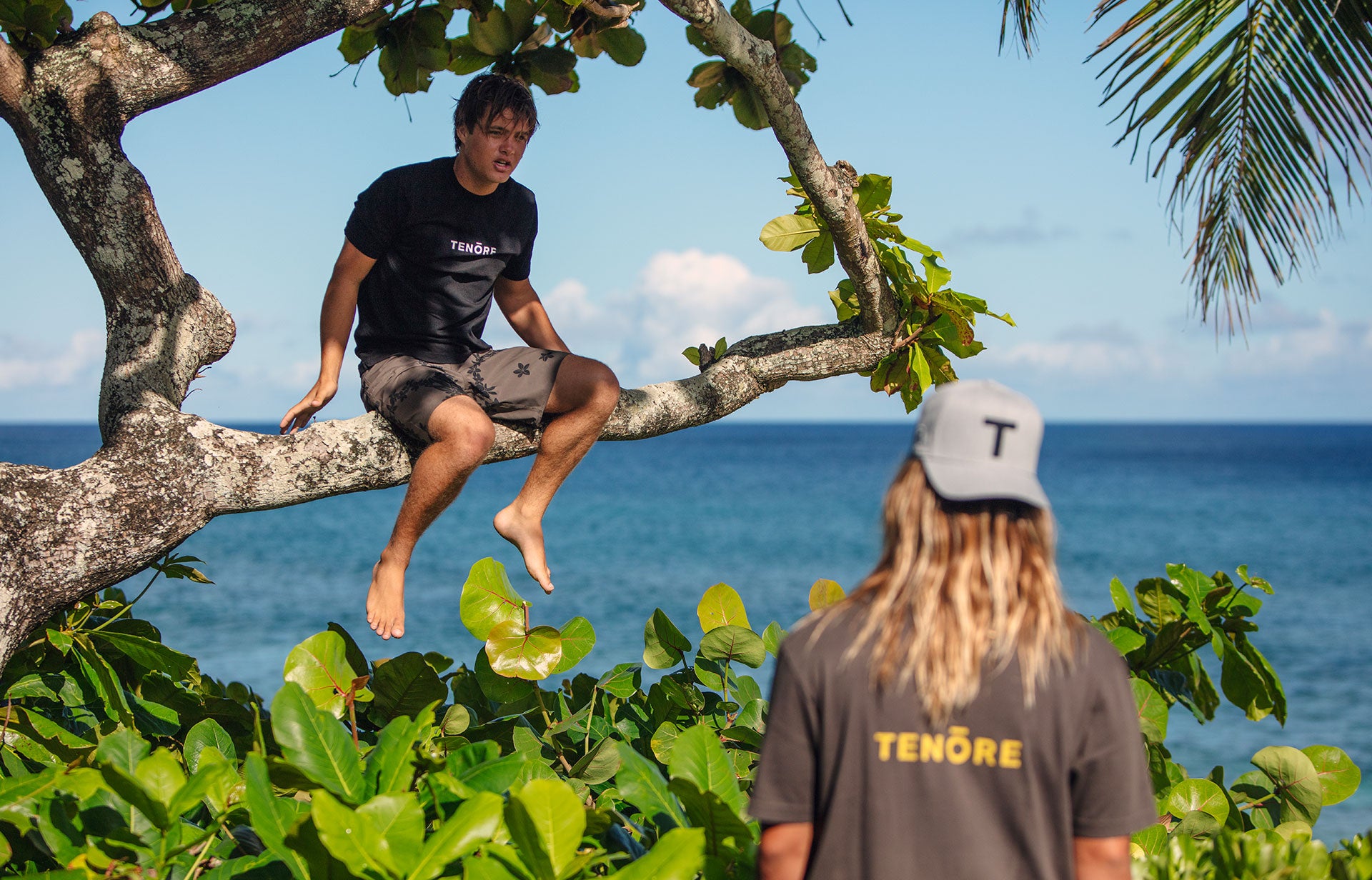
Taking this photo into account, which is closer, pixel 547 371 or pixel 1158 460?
pixel 547 371

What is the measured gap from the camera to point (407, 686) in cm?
248

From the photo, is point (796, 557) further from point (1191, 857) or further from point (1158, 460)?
point (1158, 460)

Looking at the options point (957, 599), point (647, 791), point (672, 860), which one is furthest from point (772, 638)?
point (957, 599)

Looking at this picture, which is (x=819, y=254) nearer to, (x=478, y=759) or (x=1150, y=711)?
(x=1150, y=711)

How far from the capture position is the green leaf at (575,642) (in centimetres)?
239

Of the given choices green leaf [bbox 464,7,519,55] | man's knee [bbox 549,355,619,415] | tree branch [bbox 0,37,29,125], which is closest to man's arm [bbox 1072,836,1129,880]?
man's knee [bbox 549,355,619,415]

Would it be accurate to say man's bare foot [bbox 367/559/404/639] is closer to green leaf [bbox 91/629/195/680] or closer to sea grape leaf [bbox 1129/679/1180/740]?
green leaf [bbox 91/629/195/680]

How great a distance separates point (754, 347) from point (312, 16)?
158cm

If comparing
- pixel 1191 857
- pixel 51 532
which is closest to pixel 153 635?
pixel 51 532

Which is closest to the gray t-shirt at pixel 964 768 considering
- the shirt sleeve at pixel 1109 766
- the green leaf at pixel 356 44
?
the shirt sleeve at pixel 1109 766

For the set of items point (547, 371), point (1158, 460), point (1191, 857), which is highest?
point (1158, 460)

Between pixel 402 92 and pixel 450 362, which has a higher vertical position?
pixel 402 92

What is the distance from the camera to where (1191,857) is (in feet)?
5.24

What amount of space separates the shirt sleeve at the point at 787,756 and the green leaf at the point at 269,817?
30.5 inches
